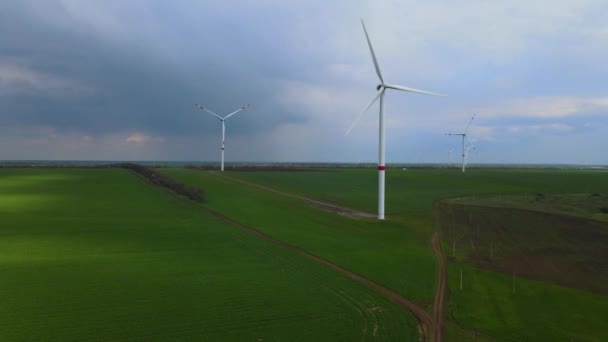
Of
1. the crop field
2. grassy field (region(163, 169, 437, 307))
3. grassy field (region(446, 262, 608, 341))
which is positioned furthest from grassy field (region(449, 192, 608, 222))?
grassy field (region(446, 262, 608, 341))

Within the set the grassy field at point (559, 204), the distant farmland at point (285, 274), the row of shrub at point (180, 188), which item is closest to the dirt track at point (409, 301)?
the distant farmland at point (285, 274)

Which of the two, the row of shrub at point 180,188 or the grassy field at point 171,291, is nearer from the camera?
the grassy field at point 171,291

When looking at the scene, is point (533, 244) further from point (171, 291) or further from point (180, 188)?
point (180, 188)

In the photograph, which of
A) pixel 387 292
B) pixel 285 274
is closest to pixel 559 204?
pixel 387 292

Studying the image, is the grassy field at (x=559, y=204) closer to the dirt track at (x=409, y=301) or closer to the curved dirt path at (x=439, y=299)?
the dirt track at (x=409, y=301)

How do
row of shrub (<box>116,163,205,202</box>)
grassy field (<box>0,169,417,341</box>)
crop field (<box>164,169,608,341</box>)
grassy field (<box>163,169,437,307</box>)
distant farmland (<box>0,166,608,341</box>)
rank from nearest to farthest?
grassy field (<box>0,169,417,341</box>)
distant farmland (<box>0,166,608,341</box>)
crop field (<box>164,169,608,341</box>)
grassy field (<box>163,169,437,307</box>)
row of shrub (<box>116,163,205,202</box>)

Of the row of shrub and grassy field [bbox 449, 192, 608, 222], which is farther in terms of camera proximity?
the row of shrub

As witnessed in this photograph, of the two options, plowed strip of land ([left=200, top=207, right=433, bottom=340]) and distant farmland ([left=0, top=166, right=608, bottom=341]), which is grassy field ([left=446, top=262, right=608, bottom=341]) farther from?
plowed strip of land ([left=200, top=207, right=433, bottom=340])
